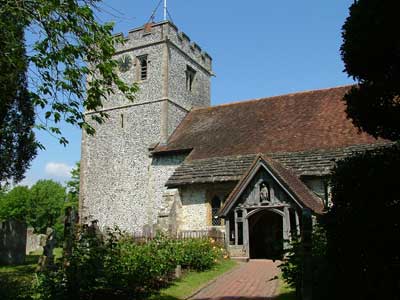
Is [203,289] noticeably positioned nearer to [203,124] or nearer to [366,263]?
[366,263]

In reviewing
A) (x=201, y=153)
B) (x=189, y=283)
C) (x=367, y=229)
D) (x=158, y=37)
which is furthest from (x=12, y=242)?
(x=158, y=37)

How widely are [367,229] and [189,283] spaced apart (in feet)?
22.1

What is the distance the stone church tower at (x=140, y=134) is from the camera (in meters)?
24.8

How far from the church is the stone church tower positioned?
0.22 feet

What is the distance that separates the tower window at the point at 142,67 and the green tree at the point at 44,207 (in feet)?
136

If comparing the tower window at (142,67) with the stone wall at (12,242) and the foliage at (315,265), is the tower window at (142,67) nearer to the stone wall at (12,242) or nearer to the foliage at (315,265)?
the stone wall at (12,242)

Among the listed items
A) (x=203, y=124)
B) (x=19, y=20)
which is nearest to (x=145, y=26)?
(x=203, y=124)

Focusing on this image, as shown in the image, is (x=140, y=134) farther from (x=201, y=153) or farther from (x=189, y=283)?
(x=189, y=283)

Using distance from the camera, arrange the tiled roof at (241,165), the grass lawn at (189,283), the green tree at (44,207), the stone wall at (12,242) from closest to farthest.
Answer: the grass lawn at (189,283) < the stone wall at (12,242) < the tiled roof at (241,165) < the green tree at (44,207)

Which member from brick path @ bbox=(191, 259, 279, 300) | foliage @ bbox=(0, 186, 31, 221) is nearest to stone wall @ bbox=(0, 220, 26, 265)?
brick path @ bbox=(191, 259, 279, 300)

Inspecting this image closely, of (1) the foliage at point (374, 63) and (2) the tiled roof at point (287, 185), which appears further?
(2) the tiled roof at point (287, 185)

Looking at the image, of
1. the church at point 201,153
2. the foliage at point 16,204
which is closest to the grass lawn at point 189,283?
the church at point 201,153

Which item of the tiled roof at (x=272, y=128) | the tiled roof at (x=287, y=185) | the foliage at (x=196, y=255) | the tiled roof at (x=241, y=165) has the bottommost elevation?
Result: the foliage at (x=196, y=255)

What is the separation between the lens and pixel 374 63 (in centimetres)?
729
